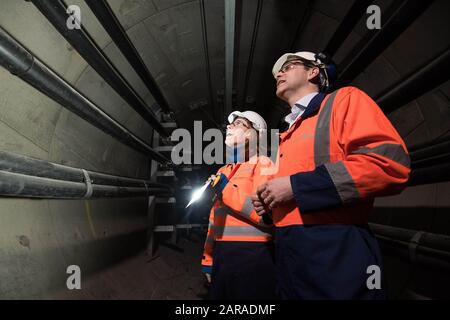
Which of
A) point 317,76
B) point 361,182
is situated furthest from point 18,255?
point 317,76

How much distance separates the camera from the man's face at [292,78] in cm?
149

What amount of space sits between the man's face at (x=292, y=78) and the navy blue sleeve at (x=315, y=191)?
68 centimetres

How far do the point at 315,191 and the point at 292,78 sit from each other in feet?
2.63

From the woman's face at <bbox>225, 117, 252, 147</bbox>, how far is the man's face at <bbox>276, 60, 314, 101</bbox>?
29.8 inches

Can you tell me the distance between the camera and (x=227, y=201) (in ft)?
6.02

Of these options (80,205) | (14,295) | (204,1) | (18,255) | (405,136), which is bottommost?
(14,295)

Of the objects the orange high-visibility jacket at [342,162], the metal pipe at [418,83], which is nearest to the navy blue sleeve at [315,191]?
the orange high-visibility jacket at [342,162]

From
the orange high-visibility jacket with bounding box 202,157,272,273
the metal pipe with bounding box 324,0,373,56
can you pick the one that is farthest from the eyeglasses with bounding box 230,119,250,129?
the metal pipe with bounding box 324,0,373,56

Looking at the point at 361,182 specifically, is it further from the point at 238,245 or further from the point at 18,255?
the point at 18,255

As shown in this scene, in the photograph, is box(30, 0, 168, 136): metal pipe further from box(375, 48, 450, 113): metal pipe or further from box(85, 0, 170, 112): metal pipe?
box(375, 48, 450, 113): metal pipe

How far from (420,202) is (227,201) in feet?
4.54

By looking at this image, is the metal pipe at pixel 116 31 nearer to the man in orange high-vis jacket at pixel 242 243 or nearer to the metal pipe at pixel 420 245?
the man in orange high-vis jacket at pixel 242 243

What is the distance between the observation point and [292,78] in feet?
4.91

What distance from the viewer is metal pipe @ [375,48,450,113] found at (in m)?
1.18
